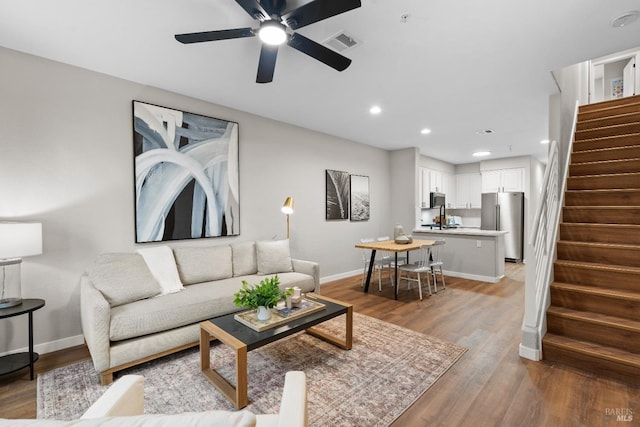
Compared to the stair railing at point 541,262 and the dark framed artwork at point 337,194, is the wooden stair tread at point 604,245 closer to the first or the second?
the stair railing at point 541,262

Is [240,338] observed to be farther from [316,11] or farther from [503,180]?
[503,180]

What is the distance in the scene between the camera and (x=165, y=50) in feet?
8.29

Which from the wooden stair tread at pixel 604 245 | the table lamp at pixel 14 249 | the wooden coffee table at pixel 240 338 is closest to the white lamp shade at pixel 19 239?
the table lamp at pixel 14 249

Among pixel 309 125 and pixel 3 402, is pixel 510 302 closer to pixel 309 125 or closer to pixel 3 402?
pixel 309 125

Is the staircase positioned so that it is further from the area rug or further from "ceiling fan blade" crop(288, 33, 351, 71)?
"ceiling fan blade" crop(288, 33, 351, 71)

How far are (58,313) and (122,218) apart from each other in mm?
997

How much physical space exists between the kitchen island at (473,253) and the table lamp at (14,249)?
5.56 metres

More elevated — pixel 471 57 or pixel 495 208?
pixel 471 57

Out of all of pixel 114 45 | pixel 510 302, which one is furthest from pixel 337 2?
pixel 510 302

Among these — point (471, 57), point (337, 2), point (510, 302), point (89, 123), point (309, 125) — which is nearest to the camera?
point (337, 2)

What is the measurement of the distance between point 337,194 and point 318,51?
3.44m

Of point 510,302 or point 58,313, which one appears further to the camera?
point 510,302

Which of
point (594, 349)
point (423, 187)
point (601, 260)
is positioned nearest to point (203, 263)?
point (594, 349)

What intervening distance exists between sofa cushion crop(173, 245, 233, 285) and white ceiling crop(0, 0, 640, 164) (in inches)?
71.8
